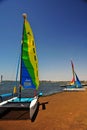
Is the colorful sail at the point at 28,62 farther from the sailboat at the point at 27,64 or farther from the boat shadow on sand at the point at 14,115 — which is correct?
the boat shadow on sand at the point at 14,115

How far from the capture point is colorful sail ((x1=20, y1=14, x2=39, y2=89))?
1489 centimetres

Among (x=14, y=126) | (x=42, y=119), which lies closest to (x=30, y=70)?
(x=42, y=119)

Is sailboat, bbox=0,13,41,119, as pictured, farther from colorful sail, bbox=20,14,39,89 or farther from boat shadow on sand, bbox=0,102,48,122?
boat shadow on sand, bbox=0,102,48,122

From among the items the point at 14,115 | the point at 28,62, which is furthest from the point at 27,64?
the point at 14,115

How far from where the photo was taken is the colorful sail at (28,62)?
14.9 meters

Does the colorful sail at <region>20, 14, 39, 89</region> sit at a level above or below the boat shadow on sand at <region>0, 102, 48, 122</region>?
above

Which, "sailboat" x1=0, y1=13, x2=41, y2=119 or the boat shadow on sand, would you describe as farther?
"sailboat" x1=0, y1=13, x2=41, y2=119

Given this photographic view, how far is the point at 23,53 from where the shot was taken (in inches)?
590

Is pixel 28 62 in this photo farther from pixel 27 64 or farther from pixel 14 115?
pixel 14 115

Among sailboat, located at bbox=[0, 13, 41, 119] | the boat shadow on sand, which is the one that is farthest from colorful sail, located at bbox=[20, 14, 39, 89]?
the boat shadow on sand

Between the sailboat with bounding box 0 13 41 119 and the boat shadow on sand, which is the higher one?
the sailboat with bounding box 0 13 41 119

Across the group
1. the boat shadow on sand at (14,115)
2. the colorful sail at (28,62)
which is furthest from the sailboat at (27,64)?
the boat shadow on sand at (14,115)

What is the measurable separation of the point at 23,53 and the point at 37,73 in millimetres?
2748

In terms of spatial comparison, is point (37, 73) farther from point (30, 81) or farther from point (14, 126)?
point (14, 126)
